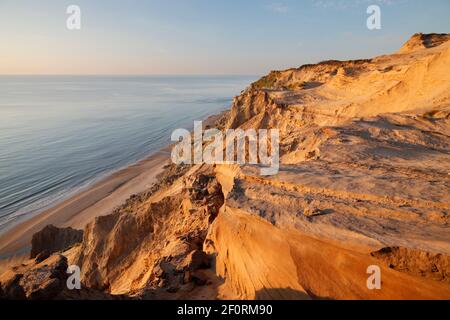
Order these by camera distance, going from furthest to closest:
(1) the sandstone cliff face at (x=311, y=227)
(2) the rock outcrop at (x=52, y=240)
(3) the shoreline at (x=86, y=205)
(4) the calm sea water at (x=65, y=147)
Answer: (4) the calm sea water at (x=65, y=147) → (3) the shoreline at (x=86, y=205) → (2) the rock outcrop at (x=52, y=240) → (1) the sandstone cliff face at (x=311, y=227)

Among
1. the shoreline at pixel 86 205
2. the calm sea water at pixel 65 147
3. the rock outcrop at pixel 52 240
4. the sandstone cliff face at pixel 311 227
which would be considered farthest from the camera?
the calm sea water at pixel 65 147

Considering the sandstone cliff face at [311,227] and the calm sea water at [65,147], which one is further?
the calm sea water at [65,147]

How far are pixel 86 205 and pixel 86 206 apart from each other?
0.13 meters

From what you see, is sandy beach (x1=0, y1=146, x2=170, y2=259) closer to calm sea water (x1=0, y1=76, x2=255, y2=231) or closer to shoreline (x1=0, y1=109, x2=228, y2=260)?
shoreline (x1=0, y1=109, x2=228, y2=260)

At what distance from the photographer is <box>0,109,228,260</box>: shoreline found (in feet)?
48.4

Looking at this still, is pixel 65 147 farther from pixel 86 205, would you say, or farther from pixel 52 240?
pixel 52 240

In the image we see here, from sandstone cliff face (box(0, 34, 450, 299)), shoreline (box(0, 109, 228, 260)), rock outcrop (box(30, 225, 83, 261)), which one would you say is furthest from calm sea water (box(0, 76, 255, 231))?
sandstone cliff face (box(0, 34, 450, 299))

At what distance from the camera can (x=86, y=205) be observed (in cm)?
1817

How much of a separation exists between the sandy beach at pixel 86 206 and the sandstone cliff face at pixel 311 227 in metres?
7.07

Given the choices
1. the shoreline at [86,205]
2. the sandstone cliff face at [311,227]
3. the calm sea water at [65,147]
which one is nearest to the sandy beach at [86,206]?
the shoreline at [86,205]

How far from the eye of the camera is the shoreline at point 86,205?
14.8 m

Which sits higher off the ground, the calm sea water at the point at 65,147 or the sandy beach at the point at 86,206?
the calm sea water at the point at 65,147

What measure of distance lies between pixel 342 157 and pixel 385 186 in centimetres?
171

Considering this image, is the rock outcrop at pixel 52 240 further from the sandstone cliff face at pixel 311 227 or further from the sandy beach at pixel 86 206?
the sandstone cliff face at pixel 311 227
